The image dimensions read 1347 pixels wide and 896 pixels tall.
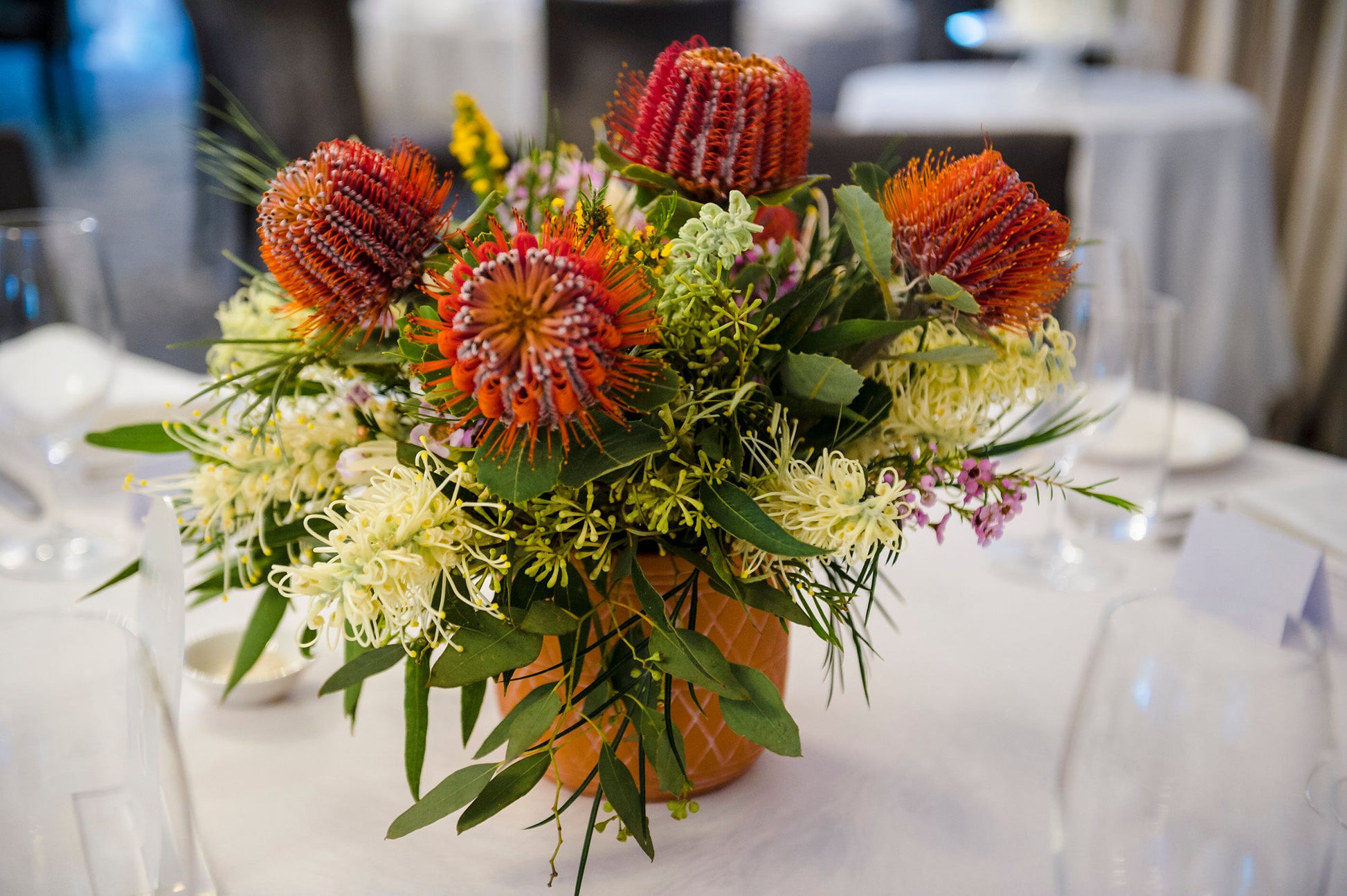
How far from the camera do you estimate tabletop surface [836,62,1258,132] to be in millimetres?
2336

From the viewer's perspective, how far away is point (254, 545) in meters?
0.54

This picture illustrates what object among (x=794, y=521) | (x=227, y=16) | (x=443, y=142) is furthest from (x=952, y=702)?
(x=227, y=16)

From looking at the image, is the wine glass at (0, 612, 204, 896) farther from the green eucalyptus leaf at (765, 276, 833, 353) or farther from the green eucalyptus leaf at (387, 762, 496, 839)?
the green eucalyptus leaf at (765, 276, 833, 353)

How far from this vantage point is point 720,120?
487mm

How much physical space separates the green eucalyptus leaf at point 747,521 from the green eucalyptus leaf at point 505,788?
0.13m

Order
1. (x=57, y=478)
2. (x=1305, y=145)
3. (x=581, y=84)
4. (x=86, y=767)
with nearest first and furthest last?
(x=86, y=767), (x=57, y=478), (x=581, y=84), (x=1305, y=145)

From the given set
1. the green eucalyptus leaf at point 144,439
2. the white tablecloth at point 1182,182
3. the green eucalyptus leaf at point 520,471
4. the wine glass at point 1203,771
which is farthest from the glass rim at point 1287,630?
the white tablecloth at point 1182,182

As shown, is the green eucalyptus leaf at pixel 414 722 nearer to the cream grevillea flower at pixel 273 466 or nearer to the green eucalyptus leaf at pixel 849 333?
the cream grevillea flower at pixel 273 466

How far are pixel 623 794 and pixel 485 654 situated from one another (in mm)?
83

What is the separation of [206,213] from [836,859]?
387 centimetres

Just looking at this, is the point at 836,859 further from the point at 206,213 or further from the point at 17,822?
the point at 206,213

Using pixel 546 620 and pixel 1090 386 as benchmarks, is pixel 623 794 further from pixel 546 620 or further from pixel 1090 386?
pixel 1090 386

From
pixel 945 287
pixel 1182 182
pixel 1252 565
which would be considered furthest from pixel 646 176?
pixel 1182 182

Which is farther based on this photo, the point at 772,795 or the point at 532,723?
the point at 772,795
